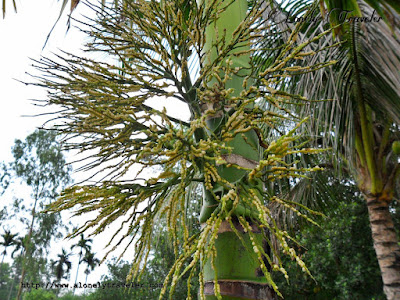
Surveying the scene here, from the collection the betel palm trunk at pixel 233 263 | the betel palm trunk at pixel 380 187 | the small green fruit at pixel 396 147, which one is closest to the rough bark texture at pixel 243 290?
the betel palm trunk at pixel 233 263

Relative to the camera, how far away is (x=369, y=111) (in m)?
3.76

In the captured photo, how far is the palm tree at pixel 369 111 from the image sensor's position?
9.82ft

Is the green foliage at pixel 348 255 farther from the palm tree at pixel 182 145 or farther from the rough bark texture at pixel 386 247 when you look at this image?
the palm tree at pixel 182 145

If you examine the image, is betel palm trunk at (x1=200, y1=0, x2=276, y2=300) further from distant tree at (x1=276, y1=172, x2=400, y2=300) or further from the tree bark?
distant tree at (x1=276, y1=172, x2=400, y2=300)

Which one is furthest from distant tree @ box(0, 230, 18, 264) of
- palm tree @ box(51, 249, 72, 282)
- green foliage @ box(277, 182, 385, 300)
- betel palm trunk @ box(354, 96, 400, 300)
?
betel palm trunk @ box(354, 96, 400, 300)

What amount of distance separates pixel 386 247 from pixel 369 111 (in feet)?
4.61

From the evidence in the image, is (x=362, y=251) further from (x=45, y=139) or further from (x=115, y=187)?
(x=45, y=139)

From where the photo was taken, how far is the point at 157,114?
1.33 meters

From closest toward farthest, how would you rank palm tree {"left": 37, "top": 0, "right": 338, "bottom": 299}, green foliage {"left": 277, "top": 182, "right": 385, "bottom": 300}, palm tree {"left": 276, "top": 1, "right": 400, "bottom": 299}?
palm tree {"left": 37, "top": 0, "right": 338, "bottom": 299}
palm tree {"left": 276, "top": 1, "right": 400, "bottom": 299}
green foliage {"left": 277, "top": 182, "right": 385, "bottom": 300}

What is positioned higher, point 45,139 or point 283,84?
point 45,139

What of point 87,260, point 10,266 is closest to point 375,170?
point 87,260

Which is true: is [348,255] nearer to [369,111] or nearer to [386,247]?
[386,247]

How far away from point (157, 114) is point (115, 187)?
0.98ft

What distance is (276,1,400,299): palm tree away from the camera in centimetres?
299
